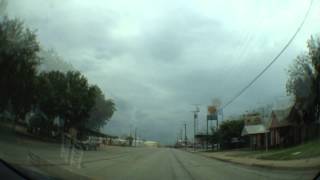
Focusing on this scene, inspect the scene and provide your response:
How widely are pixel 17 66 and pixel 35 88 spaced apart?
28 cm

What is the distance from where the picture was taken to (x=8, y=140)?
17.1 ft

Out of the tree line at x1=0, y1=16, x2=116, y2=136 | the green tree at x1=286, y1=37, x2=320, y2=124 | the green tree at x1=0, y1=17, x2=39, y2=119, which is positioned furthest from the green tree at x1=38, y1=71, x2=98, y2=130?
the green tree at x1=286, y1=37, x2=320, y2=124

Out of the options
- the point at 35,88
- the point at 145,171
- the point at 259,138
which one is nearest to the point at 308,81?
the point at 145,171

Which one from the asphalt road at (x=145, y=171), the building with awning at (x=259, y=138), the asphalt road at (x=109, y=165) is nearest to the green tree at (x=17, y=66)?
the asphalt road at (x=109, y=165)

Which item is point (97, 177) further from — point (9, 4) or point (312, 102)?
point (312, 102)

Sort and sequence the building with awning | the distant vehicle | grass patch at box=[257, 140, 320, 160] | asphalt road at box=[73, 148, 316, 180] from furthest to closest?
1. the building with awning
2. grass patch at box=[257, 140, 320, 160]
3. asphalt road at box=[73, 148, 316, 180]
4. the distant vehicle

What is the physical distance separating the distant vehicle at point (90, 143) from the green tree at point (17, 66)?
2.16 ft

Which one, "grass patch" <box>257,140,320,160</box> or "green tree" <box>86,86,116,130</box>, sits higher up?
"green tree" <box>86,86,116,130</box>

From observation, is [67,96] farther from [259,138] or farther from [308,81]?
[259,138]

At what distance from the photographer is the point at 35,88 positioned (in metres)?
5.24

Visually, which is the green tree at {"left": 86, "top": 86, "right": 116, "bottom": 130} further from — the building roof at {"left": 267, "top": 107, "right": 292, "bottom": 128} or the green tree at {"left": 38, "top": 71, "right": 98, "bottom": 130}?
the building roof at {"left": 267, "top": 107, "right": 292, "bottom": 128}

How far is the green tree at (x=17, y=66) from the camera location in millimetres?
5090

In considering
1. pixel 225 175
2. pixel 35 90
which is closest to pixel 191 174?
pixel 225 175

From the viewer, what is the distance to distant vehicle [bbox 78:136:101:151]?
541 centimetres
